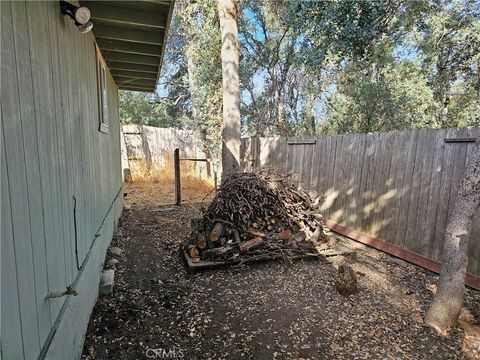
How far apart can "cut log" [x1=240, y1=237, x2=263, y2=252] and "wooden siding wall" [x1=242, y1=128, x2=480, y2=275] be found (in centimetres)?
180

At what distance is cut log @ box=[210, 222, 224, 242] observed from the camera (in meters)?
3.70

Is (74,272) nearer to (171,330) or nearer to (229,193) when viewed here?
(171,330)

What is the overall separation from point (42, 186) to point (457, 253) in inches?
111

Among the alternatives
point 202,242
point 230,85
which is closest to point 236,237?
point 202,242

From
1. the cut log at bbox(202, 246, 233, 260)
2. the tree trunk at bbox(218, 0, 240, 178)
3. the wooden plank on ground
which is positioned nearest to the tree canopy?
the tree trunk at bbox(218, 0, 240, 178)

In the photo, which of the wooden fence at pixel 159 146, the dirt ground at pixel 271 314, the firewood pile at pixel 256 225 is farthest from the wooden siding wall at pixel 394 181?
the wooden fence at pixel 159 146

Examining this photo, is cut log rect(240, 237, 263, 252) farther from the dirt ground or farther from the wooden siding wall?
the wooden siding wall

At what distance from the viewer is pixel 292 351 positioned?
86.1 inches

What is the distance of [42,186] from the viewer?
4.53ft

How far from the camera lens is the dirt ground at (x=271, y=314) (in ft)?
7.15

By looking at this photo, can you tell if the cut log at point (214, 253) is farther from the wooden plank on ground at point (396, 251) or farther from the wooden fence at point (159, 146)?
the wooden fence at point (159, 146)

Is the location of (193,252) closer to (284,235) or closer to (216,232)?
(216,232)

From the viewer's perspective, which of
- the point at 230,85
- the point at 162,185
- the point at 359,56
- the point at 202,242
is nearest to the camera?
the point at 202,242

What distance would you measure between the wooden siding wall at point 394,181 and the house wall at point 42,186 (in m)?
3.67
